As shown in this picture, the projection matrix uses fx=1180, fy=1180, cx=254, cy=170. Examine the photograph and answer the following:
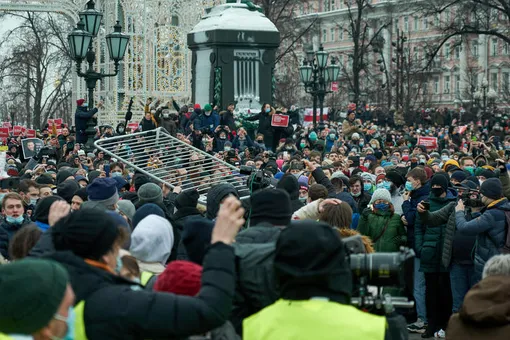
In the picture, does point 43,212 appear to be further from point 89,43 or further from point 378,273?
point 89,43

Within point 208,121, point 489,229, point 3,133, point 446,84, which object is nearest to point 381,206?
point 489,229

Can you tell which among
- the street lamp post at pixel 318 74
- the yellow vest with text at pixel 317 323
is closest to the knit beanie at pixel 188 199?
the yellow vest with text at pixel 317 323

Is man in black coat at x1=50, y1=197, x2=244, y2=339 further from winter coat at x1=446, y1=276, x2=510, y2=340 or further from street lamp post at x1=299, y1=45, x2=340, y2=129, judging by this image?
street lamp post at x1=299, y1=45, x2=340, y2=129

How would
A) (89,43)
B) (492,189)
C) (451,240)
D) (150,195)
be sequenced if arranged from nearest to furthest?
(150,195) < (492,189) < (451,240) < (89,43)

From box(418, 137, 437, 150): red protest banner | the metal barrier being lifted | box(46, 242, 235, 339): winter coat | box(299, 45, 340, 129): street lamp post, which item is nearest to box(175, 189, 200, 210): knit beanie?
the metal barrier being lifted

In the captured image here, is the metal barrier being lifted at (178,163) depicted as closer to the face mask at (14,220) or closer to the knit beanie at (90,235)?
the face mask at (14,220)

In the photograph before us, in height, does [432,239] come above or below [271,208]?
below

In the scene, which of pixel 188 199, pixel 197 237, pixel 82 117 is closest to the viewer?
pixel 197 237

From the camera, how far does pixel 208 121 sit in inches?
989

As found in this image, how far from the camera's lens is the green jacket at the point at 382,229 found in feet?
38.0

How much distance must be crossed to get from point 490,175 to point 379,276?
8.77 metres

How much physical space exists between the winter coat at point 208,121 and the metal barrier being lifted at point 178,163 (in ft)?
36.6

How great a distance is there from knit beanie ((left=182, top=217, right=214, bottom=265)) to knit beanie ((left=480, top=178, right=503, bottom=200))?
5239mm

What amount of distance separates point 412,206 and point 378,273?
22.6 ft
